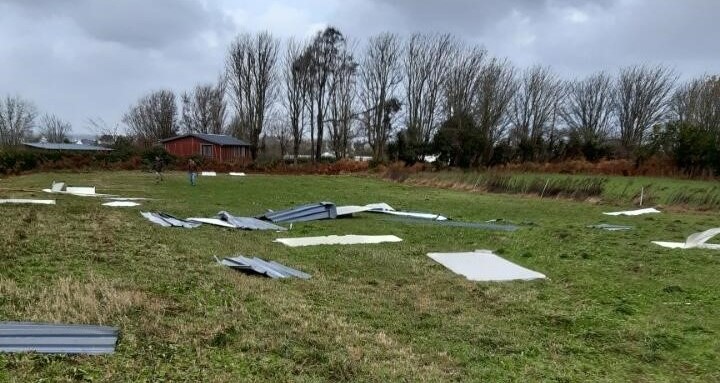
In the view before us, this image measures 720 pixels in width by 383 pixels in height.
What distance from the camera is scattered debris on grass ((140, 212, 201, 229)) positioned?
10.2 metres

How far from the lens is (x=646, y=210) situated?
1551 cm

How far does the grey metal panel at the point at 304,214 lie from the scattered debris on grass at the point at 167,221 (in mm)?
1875

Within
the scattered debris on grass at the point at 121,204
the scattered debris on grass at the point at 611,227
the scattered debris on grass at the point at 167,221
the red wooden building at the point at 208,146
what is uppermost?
the red wooden building at the point at 208,146

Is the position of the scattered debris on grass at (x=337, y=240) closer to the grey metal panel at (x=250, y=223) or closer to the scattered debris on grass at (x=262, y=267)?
the grey metal panel at (x=250, y=223)

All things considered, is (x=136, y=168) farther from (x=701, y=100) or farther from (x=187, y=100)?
(x=701, y=100)

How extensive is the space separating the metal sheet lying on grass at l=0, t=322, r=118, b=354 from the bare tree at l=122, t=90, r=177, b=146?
186 ft

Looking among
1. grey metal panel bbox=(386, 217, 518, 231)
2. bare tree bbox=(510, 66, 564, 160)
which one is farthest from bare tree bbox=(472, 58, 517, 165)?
grey metal panel bbox=(386, 217, 518, 231)

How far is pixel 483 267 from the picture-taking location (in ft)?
23.9

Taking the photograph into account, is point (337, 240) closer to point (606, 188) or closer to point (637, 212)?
point (637, 212)

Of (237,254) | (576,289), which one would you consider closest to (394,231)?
(237,254)

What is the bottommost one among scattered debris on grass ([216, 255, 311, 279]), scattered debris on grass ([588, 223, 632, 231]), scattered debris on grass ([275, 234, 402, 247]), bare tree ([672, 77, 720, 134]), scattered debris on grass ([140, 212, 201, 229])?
scattered debris on grass ([275, 234, 402, 247])

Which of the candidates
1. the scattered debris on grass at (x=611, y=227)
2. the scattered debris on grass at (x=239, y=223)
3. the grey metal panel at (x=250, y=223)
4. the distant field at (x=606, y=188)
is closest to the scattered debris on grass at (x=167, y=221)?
the scattered debris on grass at (x=239, y=223)

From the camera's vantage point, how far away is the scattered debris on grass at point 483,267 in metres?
6.70

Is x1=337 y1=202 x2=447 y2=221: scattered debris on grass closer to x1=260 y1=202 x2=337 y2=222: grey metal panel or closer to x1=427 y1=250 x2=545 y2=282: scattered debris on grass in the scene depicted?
x1=260 y1=202 x2=337 y2=222: grey metal panel
